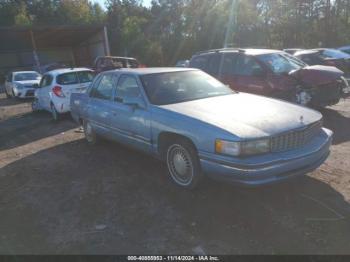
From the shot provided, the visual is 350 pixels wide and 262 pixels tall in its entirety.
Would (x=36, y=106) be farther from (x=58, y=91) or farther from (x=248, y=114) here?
(x=248, y=114)

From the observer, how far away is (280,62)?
345 inches

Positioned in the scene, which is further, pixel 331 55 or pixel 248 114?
pixel 331 55

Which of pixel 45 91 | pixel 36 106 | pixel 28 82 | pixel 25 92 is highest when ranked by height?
pixel 45 91

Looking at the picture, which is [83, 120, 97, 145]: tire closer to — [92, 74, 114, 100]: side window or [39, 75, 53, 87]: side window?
[92, 74, 114, 100]: side window

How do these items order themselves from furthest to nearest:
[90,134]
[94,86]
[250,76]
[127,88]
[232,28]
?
[232,28]
[250,76]
[90,134]
[94,86]
[127,88]

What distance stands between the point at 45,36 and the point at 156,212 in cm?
2821

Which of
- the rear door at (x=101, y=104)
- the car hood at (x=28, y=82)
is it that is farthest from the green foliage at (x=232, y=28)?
the rear door at (x=101, y=104)

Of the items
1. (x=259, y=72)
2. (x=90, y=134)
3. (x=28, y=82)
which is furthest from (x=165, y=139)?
(x=28, y=82)

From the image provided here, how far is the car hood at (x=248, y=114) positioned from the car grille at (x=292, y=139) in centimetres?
6

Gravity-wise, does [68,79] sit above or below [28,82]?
above

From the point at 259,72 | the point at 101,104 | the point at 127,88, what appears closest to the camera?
the point at 127,88

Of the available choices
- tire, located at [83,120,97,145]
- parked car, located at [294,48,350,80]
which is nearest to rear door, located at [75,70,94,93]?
tire, located at [83,120,97,145]

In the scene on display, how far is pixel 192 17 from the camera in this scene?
38.2 meters

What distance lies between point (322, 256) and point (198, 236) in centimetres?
116
